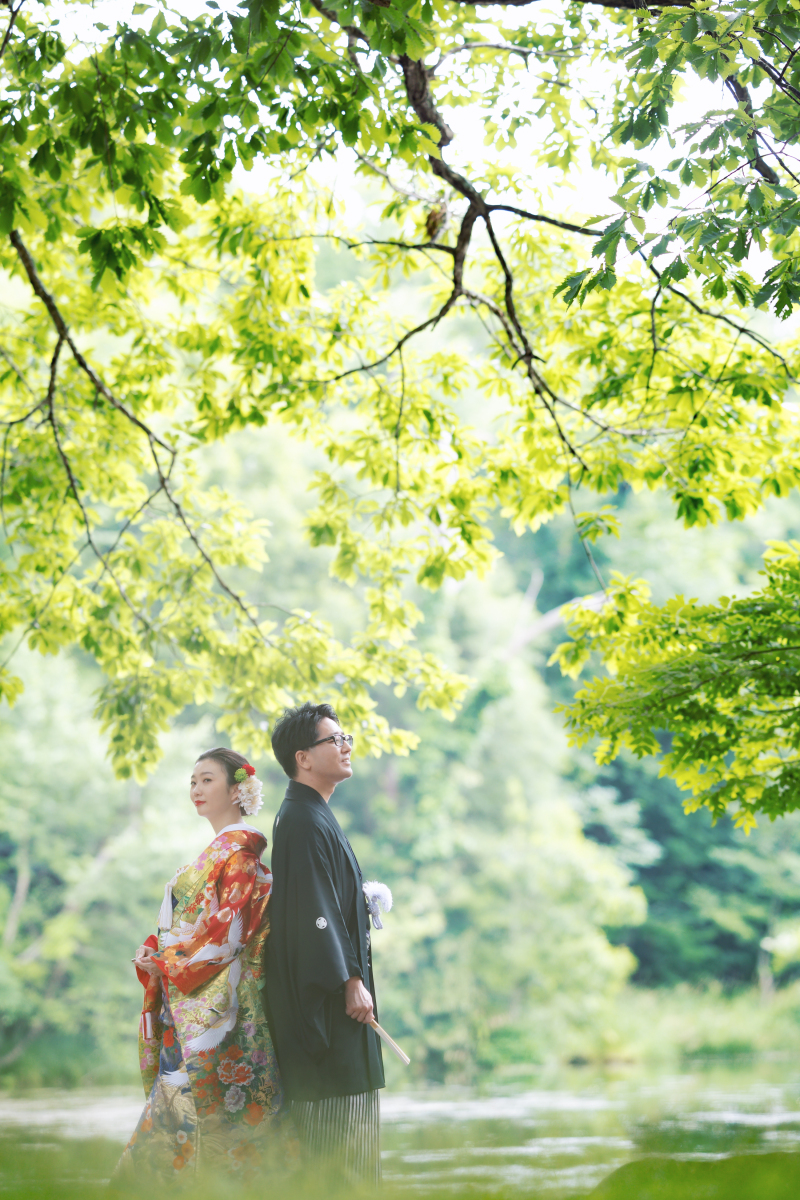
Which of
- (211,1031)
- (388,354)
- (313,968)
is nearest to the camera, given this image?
(313,968)

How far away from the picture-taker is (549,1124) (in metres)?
8.94

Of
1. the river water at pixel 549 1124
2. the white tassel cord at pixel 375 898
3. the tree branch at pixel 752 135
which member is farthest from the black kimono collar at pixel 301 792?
the tree branch at pixel 752 135

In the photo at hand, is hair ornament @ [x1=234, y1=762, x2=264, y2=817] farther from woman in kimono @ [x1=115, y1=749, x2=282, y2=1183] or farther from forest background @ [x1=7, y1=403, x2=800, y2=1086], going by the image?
forest background @ [x1=7, y1=403, x2=800, y2=1086]

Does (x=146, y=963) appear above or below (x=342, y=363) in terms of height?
below

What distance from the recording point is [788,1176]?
298cm

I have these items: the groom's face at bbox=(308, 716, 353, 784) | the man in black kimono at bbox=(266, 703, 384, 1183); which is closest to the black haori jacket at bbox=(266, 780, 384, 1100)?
the man in black kimono at bbox=(266, 703, 384, 1183)

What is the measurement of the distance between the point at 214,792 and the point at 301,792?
0.87 feet

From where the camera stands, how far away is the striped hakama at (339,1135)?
2721mm

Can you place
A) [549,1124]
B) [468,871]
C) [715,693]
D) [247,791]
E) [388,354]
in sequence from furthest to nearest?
[468,871] < [549,1124] < [388,354] < [715,693] < [247,791]

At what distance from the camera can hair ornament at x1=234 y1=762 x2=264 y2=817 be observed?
10.1 ft

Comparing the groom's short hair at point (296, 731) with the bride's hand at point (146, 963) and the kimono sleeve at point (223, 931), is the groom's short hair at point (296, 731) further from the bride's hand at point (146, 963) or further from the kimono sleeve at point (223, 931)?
the bride's hand at point (146, 963)

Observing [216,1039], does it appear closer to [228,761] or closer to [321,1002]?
[321,1002]

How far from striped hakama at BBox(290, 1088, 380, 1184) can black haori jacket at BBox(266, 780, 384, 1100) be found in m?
0.04

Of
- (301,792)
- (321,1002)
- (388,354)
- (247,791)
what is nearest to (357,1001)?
(321,1002)
